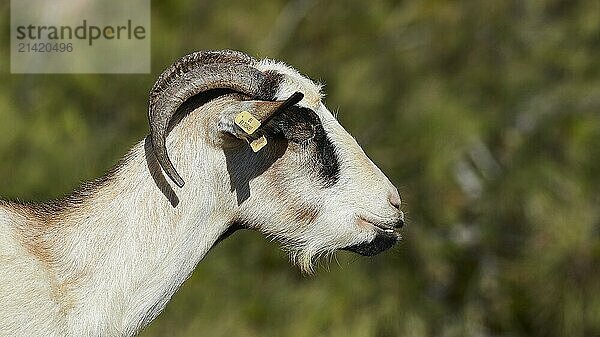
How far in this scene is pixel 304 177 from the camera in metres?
5.64

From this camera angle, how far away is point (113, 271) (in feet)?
17.6

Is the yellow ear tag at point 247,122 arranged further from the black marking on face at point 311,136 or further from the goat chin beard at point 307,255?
the goat chin beard at point 307,255

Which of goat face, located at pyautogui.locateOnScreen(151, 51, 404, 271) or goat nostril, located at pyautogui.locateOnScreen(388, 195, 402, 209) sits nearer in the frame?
goat face, located at pyautogui.locateOnScreen(151, 51, 404, 271)

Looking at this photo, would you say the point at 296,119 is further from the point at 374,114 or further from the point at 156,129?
the point at 374,114

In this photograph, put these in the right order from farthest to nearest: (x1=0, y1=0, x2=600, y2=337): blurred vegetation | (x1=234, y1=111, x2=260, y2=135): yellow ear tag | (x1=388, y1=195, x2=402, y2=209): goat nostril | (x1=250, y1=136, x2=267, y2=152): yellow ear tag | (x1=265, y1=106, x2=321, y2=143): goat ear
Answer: (x1=0, y1=0, x2=600, y2=337): blurred vegetation < (x1=388, y1=195, x2=402, y2=209): goat nostril < (x1=265, y1=106, x2=321, y2=143): goat ear < (x1=250, y1=136, x2=267, y2=152): yellow ear tag < (x1=234, y1=111, x2=260, y2=135): yellow ear tag

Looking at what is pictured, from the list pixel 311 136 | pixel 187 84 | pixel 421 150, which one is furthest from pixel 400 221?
pixel 421 150

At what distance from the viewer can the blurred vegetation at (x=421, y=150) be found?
1702 cm

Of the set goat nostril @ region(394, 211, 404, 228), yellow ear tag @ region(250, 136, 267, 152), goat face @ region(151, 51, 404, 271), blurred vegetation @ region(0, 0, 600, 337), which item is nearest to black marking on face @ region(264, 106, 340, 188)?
goat face @ region(151, 51, 404, 271)

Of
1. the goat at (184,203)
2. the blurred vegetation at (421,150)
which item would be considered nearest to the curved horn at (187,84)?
the goat at (184,203)

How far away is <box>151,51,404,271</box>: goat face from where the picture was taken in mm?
5555

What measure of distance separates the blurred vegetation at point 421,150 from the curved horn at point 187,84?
1067 centimetres

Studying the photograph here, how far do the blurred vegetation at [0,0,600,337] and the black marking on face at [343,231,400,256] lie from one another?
33.0 feet

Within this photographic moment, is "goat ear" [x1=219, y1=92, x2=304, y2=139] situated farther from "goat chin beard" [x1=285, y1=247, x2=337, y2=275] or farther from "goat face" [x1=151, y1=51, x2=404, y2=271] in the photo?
"goat chin beard" [x1=285, y1=247, x2=337, y2=275]

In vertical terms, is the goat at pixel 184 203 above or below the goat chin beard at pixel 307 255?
above
